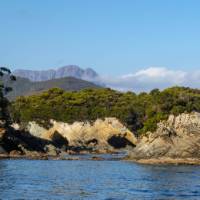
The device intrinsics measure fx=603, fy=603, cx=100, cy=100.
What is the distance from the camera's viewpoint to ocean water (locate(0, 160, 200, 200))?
2094 inches

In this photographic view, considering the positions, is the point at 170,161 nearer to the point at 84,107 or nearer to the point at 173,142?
the point at 173,142

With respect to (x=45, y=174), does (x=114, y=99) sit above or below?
above

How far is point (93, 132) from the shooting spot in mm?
166125

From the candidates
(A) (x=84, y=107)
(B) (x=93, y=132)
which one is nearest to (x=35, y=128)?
(B) (x=93, y=132)

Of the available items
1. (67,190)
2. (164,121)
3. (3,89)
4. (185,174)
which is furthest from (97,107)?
(67,190)

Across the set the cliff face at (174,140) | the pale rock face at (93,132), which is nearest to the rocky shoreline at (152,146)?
the cliff face at (174,140)

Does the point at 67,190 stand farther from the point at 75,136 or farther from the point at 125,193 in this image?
the point at 75,136

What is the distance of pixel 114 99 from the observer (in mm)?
181875

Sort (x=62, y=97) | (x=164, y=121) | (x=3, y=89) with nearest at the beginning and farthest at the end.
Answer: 1. (x=164, y=121)
2. (x=3, y=89)
3. (x=62, y=97)

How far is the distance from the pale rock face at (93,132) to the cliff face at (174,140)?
53635 millimetres

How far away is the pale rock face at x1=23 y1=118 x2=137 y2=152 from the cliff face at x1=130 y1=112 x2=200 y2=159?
53.6m

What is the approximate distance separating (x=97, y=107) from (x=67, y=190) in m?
117

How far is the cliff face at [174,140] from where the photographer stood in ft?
340

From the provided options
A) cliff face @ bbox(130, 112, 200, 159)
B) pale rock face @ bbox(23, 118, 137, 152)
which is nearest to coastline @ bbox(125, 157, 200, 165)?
cliff face @ bbox(130, 112, 200, 159)
